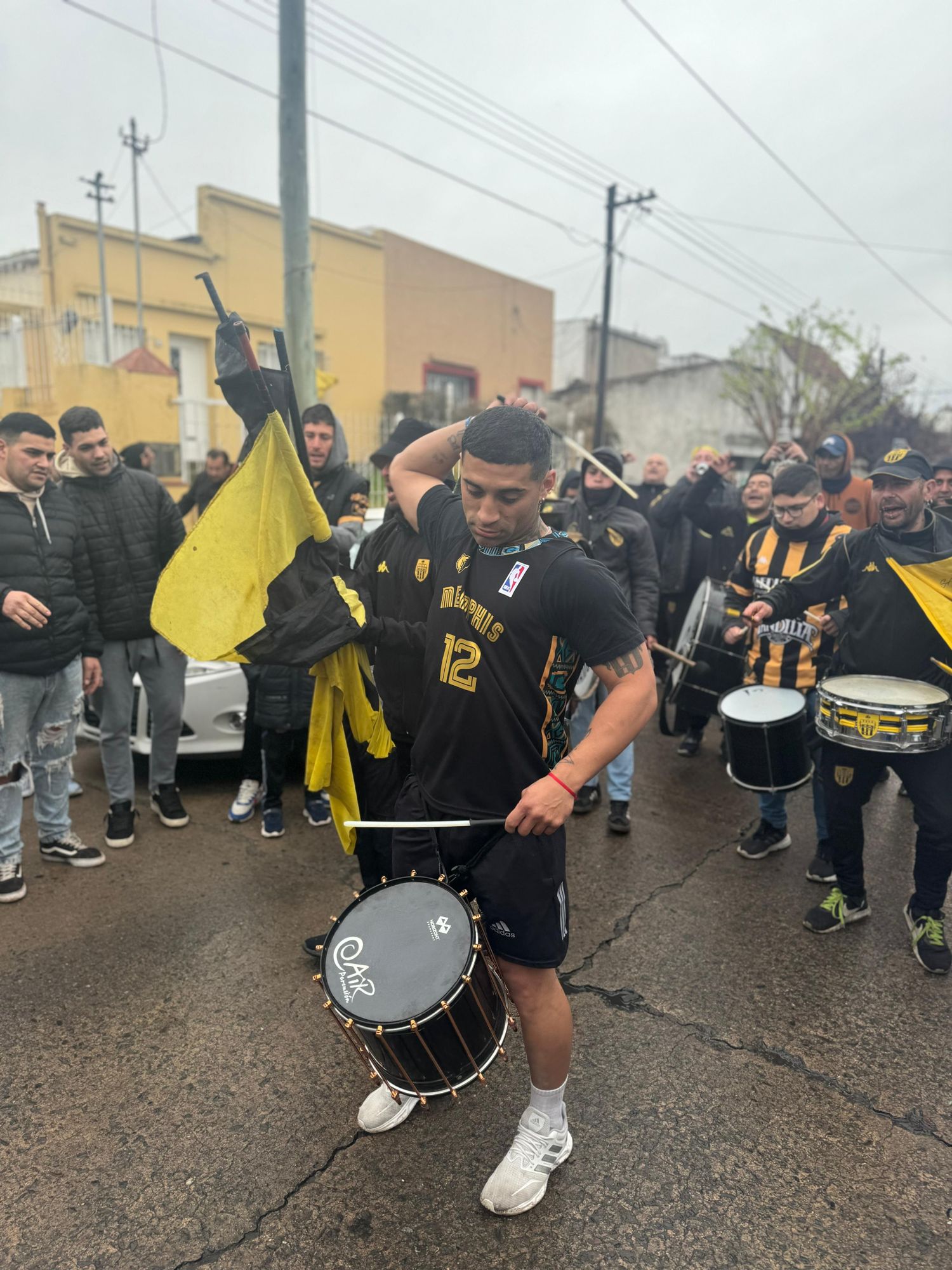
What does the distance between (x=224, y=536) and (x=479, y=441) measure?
0.98 m

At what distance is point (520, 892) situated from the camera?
2.29 m

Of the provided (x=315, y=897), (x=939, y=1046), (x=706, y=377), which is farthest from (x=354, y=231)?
(x=939, y=1046)

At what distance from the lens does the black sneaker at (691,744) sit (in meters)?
6.50

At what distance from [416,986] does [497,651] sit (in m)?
0.85

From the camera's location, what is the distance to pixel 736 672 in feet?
16.9

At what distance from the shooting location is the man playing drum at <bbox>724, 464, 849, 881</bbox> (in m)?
4.47

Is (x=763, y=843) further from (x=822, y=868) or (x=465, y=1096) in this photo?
(x=465, y=1096)

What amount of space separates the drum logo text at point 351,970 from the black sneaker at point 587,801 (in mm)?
3075

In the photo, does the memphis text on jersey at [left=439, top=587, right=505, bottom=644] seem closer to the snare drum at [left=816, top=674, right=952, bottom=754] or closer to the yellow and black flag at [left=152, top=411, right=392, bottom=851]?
the yellow and black flag at [left=152, top=411, right=392, bottom=851]

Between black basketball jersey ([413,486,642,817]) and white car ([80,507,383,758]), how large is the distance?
3061 millimetres

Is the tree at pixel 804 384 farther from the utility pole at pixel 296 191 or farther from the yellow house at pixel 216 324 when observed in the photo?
the utility pole at pixel 296 191

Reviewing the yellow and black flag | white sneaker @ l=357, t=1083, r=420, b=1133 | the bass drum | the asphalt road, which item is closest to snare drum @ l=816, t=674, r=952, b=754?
the asphalt road

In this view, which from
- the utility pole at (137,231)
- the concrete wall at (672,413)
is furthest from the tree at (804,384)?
the utility pole at (137,231)

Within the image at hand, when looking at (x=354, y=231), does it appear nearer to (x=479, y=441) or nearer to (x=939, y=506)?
(x=939, y=506)
